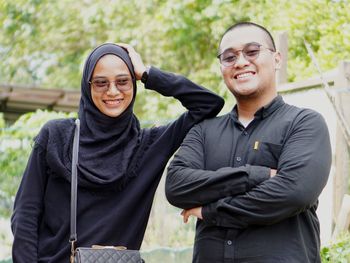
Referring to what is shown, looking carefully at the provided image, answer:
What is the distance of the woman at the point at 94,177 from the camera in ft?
9.77

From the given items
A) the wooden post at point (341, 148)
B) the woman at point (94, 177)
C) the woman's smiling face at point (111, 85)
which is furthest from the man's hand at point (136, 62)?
the wooden post at point (341, 148)

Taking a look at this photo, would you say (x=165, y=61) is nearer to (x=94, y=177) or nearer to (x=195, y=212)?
(x=94, y=177)

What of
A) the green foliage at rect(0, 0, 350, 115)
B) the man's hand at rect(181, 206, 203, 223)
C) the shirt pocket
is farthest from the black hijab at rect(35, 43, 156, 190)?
the green foliage at rect(0, 0, 350, 115)

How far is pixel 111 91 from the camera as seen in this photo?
303 centimetres

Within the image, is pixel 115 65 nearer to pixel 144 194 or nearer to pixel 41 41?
pixel 144 194

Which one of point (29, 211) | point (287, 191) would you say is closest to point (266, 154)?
point (287, 191)

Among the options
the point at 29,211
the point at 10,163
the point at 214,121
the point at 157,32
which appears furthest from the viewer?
the point at 157,32

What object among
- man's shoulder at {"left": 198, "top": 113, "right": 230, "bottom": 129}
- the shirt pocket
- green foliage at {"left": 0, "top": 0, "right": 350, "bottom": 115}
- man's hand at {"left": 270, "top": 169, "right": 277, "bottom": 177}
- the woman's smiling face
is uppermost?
green foliage at {"left": 0, "top": 0, "right": 350, "bottom": 115}

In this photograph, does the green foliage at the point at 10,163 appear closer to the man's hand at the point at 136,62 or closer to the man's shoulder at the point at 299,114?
the man's hand at the point at 136,62

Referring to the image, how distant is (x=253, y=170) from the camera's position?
2.77m

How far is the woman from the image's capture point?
9.77 ft

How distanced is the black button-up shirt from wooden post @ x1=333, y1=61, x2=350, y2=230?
7.18 ft

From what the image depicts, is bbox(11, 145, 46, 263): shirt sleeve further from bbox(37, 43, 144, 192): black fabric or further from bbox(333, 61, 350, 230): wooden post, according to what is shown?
bbox(333, 61, 350, 230): wooden post

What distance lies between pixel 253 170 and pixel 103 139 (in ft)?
2.31
